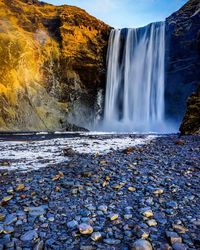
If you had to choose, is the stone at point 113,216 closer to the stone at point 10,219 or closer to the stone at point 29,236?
the stone at point 29,236

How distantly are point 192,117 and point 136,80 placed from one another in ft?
86.3

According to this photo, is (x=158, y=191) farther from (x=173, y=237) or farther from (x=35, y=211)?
(x=35, y=211)

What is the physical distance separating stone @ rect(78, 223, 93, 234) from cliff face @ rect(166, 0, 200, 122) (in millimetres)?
47037

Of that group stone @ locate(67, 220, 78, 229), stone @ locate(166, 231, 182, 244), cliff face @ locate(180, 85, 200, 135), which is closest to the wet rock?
stone @ locate(166, 231, 182, 244)

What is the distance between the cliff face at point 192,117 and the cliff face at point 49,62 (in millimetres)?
24436

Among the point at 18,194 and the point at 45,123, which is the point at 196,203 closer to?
the point at 18,194

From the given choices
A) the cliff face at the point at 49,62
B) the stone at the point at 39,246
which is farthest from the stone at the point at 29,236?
the cliff face at the point at 49,62

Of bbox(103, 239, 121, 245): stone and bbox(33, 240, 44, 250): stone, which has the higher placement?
bbox(33, 240, 44, 250): stone

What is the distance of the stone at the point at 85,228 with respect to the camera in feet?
11.2

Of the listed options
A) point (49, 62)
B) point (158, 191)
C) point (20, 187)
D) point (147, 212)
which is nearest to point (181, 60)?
point (49, 62)

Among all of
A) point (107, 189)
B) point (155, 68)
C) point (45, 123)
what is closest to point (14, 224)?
point (107, 189)

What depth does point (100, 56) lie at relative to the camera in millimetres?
53250

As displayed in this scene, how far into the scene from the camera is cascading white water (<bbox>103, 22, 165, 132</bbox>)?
48375mm

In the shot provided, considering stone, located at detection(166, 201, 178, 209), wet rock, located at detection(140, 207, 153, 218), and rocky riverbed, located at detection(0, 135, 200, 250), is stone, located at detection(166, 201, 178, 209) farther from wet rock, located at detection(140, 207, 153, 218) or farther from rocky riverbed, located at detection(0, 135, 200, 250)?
wet rock, located at detection(140, 207, 153, 218)
